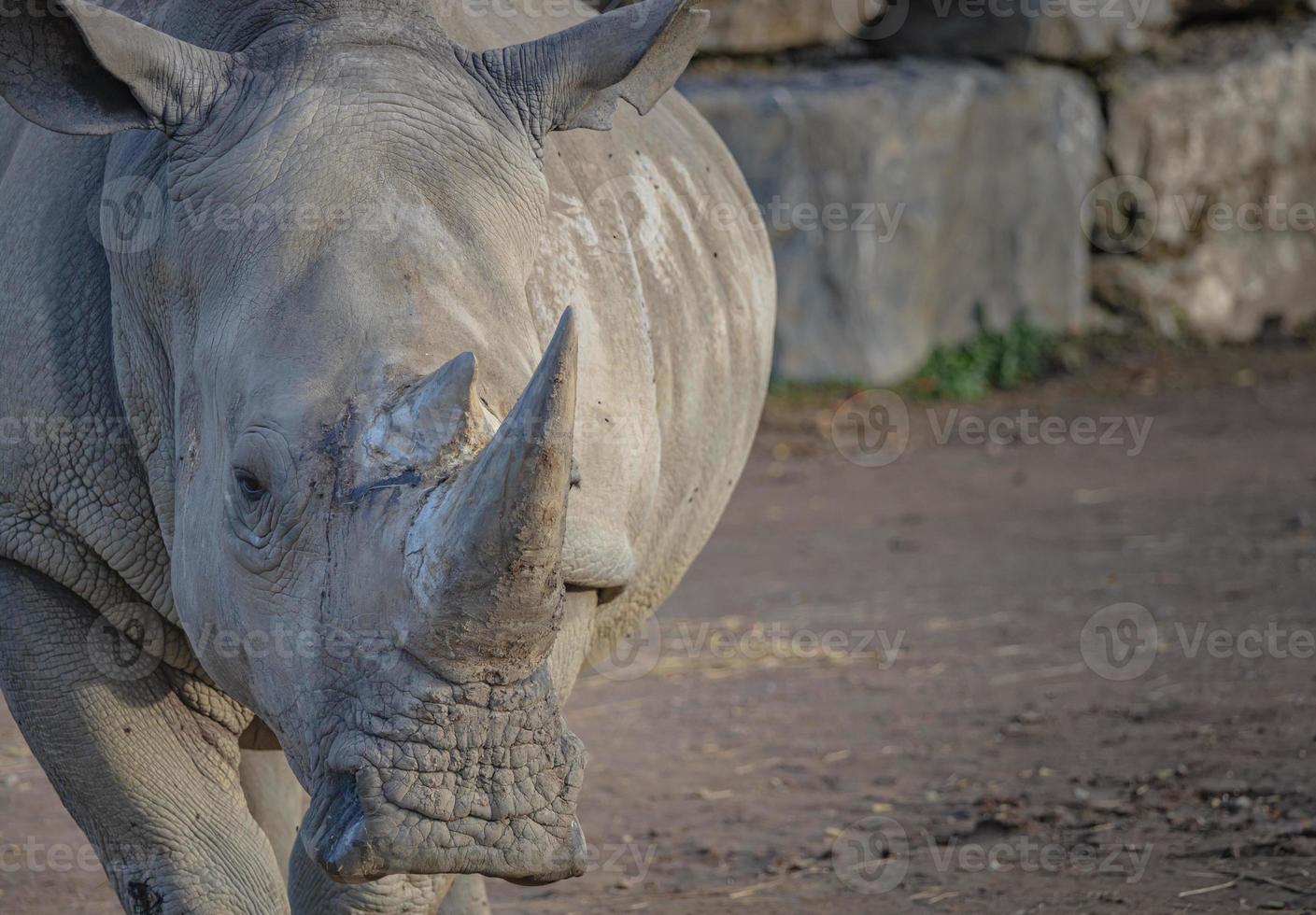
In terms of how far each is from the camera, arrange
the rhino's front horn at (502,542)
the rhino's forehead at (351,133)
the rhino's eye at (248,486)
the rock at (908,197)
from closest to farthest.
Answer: the rhino's front horn at (502,542)
the rhino's eye at (248,486)
the rhino's forehead at (351,133)
the rock at (908,197)

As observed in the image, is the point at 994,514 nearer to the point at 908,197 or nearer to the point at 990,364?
the point at 990,364

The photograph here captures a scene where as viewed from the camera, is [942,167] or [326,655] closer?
[326,655]

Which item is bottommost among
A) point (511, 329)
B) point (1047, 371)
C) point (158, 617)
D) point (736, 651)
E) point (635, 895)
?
point (1047, 371)

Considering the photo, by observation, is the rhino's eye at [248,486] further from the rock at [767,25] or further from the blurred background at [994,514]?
the rock at [767,25]

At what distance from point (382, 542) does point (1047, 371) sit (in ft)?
30.5

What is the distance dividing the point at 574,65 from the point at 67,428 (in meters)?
1.10

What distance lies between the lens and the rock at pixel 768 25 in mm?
11039

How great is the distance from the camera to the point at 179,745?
3174 mm

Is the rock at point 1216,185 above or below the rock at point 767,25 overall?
below

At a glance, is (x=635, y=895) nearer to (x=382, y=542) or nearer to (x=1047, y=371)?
(x=382, y=542)

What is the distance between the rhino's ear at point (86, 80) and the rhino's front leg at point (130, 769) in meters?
0.83

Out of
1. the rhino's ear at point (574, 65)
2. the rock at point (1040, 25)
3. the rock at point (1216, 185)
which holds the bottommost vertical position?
the rock at point (1216, 185)

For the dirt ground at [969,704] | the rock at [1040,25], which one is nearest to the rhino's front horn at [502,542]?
the dirt ground at [969,704]

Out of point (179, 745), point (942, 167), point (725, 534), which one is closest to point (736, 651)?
point (725, 534)
